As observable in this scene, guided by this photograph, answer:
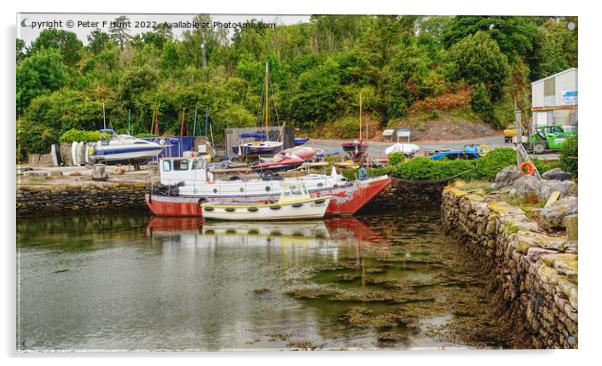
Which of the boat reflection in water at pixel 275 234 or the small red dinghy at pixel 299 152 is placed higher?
→ the small red dinghy at pixel 299 152

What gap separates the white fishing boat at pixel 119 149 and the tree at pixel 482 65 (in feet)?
19.7

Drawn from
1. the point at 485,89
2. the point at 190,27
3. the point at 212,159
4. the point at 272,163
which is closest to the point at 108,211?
the point at 212,159

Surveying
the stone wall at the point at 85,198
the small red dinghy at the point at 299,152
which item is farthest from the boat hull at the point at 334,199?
the small red dinghy at the point at 299,152

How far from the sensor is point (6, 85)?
8.47m

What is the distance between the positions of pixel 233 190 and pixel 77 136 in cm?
628

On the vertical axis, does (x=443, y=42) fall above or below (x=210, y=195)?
above

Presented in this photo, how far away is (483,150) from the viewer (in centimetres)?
1395

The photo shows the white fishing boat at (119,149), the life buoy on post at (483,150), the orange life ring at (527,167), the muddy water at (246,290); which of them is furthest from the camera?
the life buoy on post at (483,150)

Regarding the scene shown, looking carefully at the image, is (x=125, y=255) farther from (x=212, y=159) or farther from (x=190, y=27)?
(x=190, y=27)

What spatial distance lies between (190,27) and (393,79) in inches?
198

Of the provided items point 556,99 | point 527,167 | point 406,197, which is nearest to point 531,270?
point 556,99

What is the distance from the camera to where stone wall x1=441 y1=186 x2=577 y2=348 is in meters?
7.28

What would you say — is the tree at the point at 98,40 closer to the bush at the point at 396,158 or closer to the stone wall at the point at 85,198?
the stone wall at the point at 85,198

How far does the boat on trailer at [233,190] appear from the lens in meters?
17.1
